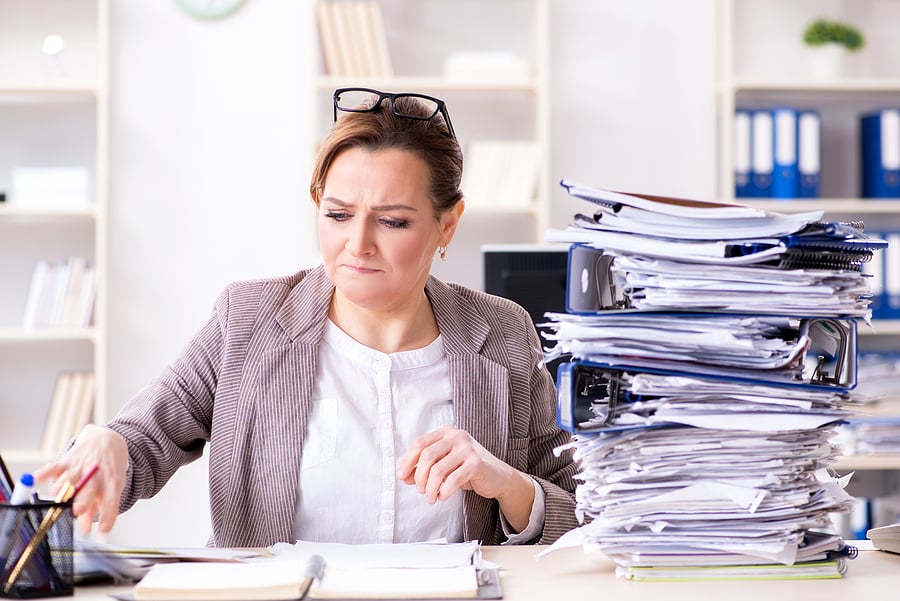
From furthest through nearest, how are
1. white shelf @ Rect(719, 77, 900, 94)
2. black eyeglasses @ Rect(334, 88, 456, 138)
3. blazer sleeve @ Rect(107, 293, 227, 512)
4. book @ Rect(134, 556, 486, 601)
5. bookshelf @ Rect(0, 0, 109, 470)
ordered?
bookshelf @ Rect(0, 0, 109, 470) → white shelf @ Rect(719, 77, 900, 94) → black eyeglasses @ Rect(334, 88, 456, 138) → blazer sleeve @ Rect(107, 293, 227, 512) → book @ Rect(134, 556, 486, 601)

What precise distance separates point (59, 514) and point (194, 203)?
2.74 meters

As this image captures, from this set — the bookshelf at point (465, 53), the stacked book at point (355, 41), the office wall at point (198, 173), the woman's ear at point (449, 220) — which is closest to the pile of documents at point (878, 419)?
the office wall at point (198, 173)

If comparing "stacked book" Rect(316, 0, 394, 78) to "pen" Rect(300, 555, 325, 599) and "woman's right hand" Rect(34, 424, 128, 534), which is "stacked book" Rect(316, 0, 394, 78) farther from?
"pen" Rect(300, 555, 325, 599)

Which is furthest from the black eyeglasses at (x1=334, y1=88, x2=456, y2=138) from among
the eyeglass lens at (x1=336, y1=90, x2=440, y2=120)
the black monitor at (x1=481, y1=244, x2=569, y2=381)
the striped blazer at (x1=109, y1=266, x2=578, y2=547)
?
the black monitor at (x1=481, y1=244, x2=569, y2=381)

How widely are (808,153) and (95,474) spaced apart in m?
2.82

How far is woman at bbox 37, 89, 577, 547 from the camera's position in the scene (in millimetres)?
1439

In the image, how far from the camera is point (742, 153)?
341cm

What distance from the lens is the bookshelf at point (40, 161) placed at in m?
3.56

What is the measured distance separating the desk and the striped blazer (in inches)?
11.5

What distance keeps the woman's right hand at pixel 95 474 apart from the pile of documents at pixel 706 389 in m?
0.50

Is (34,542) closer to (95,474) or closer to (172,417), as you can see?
(95,474)

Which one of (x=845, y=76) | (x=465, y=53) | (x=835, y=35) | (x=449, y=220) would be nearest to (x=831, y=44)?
(x=835, y=35)

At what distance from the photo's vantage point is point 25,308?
3.57m

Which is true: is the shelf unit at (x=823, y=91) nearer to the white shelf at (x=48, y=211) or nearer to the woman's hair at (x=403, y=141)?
the white shelf at (x=48, y=211)
